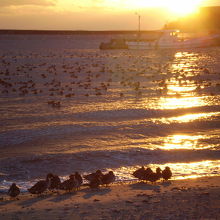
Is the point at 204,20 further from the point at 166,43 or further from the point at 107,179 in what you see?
the point at 107,179

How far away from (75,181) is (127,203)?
1412mm

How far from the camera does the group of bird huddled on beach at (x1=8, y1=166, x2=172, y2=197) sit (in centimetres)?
898

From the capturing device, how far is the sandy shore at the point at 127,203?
7.63 metres

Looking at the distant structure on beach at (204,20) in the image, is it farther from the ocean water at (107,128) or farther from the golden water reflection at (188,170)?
the golden water reflection at (188,170)

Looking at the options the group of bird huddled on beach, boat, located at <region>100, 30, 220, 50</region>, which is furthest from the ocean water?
boat, located at <region>100, 30, 220, 50</region>

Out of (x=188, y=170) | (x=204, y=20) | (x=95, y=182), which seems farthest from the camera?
(x=204, y=20)

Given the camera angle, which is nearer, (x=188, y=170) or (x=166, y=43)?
(x=188, y=170)

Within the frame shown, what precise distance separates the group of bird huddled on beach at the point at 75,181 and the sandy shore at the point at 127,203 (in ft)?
0.44

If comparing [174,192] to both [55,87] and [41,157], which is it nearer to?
[41,157]

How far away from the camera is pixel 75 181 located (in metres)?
9.18

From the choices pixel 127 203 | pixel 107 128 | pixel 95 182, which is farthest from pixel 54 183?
pixel 107 128

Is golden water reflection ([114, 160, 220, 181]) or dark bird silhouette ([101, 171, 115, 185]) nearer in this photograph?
dark bird silhouette ([101, 171, 115, 185])

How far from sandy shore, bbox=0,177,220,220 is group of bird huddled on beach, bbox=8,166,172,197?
0.44 feet

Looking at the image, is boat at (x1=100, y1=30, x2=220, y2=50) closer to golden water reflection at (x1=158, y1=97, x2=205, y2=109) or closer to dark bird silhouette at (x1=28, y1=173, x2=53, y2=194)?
golden water reflection at (x1=158, y1=97, x2=205, y2=109)
